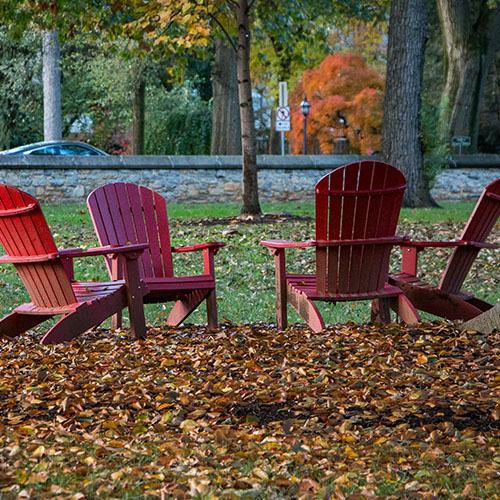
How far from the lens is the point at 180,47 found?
1215 centimetres

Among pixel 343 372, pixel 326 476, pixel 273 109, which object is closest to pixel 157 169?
pixel 343 372

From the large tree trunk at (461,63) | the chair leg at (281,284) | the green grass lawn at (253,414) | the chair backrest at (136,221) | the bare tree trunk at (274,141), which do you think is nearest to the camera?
the green grass lawn at (253,414)

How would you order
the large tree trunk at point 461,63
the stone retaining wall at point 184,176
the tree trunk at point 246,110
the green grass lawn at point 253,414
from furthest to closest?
the large tree trunk at point 461,63
the stone retaining wall at point 184,176
the tree trunk at point 246,110
the green grass lawn at point 253,414

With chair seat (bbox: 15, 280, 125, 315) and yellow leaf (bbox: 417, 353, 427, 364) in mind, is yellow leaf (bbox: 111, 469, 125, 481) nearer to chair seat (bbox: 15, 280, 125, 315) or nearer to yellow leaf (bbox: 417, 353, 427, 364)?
yellow leaf (bbox: 417, 353, 427, 364)

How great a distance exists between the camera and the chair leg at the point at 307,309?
4.74 meters

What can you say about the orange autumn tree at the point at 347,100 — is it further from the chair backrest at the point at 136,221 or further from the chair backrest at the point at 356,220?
the chair backrest at the point at 356,220

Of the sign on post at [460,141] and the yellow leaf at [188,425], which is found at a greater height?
the yellow leaf at [188,425]

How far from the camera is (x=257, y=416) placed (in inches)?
130

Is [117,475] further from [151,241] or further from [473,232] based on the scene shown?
[151,241]

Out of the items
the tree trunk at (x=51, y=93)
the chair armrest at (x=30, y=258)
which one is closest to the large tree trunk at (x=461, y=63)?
the tree trunk at (x=51, y=93)

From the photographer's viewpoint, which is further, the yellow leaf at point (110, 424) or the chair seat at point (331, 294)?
the chair seat at point (331, 294)

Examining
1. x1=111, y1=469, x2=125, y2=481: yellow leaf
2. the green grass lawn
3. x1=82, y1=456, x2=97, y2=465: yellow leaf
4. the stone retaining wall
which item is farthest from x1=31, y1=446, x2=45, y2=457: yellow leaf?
the stone retaining wall

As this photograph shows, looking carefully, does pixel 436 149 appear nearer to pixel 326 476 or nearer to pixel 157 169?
pixel 157 169

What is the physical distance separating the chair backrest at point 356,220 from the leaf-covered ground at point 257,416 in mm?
326
